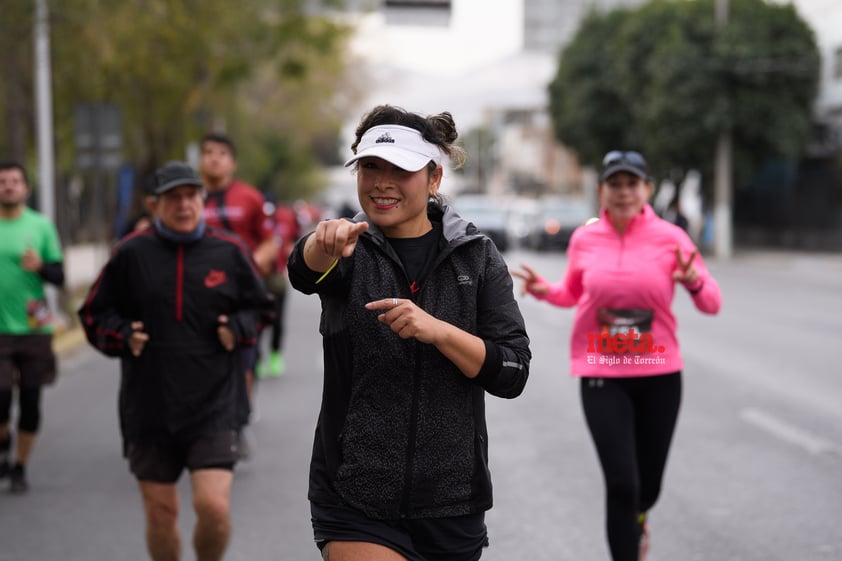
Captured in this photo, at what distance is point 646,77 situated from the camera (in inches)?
1757

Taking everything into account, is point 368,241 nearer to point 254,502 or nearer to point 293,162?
point 254,502

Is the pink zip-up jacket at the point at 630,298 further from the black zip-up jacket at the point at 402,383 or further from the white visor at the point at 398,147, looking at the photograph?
the white visor at the point at 398,147

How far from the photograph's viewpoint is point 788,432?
30.3 feet

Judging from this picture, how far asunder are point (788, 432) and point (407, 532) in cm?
659

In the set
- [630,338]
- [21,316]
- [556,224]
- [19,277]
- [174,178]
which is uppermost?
[174,178]

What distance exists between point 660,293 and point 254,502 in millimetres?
3054

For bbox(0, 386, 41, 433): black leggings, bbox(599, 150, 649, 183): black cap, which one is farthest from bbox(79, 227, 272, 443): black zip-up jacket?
bbox(0, 386, 41, 433): black leggings

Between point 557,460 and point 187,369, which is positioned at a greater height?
point 187,369

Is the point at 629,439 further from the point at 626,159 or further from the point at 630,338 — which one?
the point at 626,159

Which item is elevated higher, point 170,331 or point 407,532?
point 170,331

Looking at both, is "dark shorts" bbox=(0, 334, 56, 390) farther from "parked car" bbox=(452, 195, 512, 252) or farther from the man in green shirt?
"parked car" bbox=(452, 195, 512, 252)

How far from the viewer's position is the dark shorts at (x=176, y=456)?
5.00 metres

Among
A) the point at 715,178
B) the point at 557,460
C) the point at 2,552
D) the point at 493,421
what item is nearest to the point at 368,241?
the point at 2,552

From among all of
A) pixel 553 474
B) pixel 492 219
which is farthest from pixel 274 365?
pixel 492 219
